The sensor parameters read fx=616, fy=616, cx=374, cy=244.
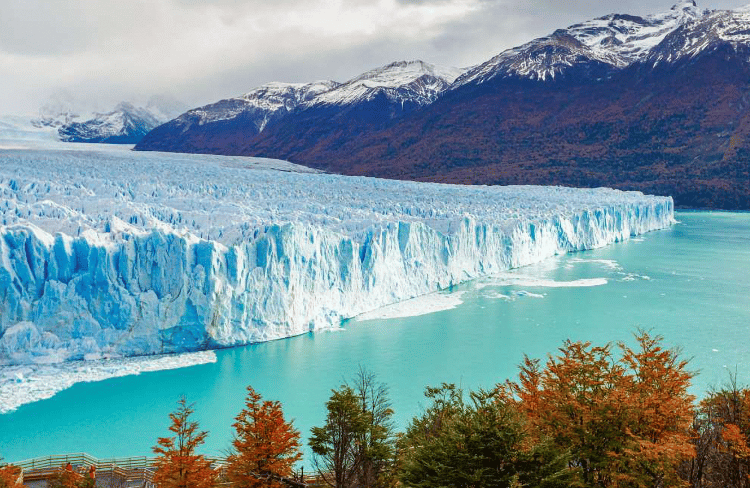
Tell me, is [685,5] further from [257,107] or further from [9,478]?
[9,478]

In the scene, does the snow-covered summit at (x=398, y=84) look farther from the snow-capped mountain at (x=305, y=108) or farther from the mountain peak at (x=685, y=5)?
the mountain peak at (x=685, y=5)

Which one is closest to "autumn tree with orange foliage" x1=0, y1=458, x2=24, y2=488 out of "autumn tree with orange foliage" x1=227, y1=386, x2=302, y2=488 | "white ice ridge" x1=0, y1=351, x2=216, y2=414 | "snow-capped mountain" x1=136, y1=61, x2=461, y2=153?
"autumn tree with orange foliage" x1=227, y1=386, x2=302, y2=488

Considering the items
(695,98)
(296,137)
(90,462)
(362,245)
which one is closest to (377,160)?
(296,137)

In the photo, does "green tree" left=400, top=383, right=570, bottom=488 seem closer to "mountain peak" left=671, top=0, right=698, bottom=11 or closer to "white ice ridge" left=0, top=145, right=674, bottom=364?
"white ice ridge" left=0, top=145, right=674, bottom=364

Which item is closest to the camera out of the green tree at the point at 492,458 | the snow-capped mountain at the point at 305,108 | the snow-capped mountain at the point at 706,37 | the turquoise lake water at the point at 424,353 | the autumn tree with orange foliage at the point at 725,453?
the green tree at the point at 492,458

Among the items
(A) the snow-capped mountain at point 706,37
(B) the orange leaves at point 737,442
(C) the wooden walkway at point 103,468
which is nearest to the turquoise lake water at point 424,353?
(C) the wooden walkway at point 103,468

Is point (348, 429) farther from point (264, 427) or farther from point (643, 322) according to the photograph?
point (643, 322)
